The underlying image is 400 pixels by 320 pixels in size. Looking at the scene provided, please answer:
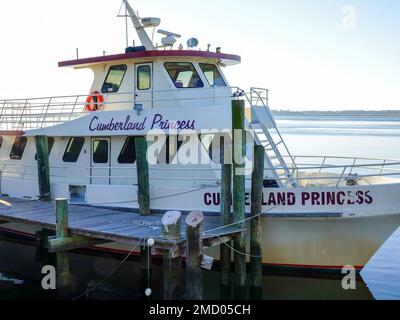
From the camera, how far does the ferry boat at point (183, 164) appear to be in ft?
33.2

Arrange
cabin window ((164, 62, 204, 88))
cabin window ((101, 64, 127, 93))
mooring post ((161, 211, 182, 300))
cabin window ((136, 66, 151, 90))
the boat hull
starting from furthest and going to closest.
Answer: cabin window ((101, 64, 127, 93)) → cabin window ((136, 66, 151, 90)) → cabin window ((164, 62, 204, 88)) → the boat hull → mooring post ((161, 211, 182, 300))

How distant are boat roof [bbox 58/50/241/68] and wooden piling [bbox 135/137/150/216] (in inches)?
94.1

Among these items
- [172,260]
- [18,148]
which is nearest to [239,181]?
[172,260]

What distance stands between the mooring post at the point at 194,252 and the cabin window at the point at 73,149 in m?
5.60

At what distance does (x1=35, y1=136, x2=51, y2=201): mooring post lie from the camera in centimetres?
1276

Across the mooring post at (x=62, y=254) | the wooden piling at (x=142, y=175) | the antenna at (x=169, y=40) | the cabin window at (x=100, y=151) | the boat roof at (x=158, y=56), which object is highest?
the antenna at (x=169, y=40)

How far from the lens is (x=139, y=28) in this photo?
14.1m

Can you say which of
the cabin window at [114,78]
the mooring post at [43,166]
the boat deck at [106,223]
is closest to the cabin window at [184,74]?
the cabin window at [114,78]

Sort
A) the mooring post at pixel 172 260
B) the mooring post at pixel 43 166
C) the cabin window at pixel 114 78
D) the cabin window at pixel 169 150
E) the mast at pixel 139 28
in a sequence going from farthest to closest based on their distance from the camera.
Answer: the mast at pixel 139 28
the cabin window at pixel 114 78
the mooring post at pixel 43 166
the cabin window at pixel 169 150
the mooring post at pixel 172 260

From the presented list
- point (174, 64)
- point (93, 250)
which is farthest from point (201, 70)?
point (93, 250)

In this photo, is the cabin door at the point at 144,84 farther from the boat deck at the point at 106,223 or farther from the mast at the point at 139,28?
the boat deck at the point at 106,223

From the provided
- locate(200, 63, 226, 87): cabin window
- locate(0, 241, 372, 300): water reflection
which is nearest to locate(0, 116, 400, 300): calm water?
→ locate(0, 241, 372, 300): water reflection

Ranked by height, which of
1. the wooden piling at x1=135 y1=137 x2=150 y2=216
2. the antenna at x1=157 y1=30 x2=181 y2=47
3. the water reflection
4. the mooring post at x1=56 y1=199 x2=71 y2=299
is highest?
the antenna at x1=157 y1=30 x2=181 y2=47

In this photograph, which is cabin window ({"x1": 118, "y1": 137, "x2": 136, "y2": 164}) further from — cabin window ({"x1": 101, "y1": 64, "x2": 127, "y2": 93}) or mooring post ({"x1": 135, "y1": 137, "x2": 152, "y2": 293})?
cabin window ({"x1": 101, "y1": 64, "x2": 127, "y2": 93})
